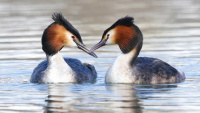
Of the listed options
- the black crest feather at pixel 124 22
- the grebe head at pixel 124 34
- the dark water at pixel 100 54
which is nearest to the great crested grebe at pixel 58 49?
the dark water at pixel 100 54

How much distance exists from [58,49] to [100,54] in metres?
3.75

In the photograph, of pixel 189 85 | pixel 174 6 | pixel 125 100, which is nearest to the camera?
pixel 125 100

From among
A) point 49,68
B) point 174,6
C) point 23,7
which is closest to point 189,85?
point 49,68

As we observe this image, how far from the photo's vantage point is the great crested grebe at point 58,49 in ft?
50.3

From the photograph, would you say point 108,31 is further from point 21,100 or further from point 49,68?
point 21,100

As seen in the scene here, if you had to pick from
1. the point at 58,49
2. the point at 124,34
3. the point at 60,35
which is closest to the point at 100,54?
the point at 58,49

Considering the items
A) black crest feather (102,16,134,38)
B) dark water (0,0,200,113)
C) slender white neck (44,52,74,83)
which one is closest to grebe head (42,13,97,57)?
slender white neck (44,52,74,83)

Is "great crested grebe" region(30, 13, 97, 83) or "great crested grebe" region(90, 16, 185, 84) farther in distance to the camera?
"great crested grebe" region(30, 13, 97, 83)

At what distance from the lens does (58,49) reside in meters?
15.5

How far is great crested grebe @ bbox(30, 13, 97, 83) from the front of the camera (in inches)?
604

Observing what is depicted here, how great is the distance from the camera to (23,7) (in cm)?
3356

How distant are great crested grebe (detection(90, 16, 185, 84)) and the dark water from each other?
31cm

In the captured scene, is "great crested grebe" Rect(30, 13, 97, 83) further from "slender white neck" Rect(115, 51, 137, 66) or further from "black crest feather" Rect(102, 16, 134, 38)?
"black crest feather" Rect(102, 16, 134, 38)

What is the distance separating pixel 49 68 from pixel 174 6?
56.7 feet
